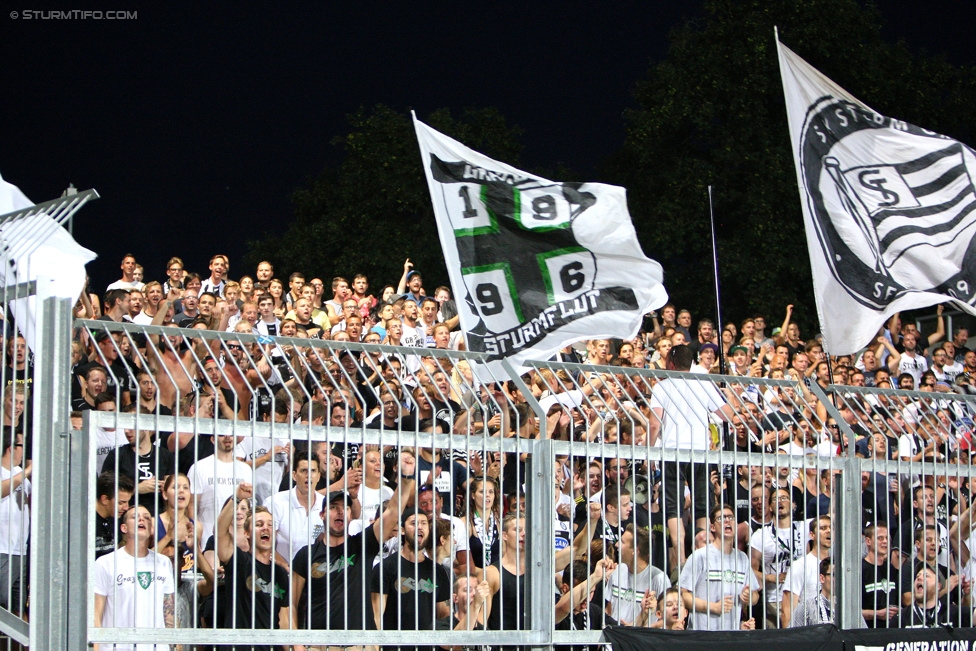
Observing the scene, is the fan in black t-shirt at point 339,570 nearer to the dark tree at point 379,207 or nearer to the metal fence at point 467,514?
the metal fence at point 467,514

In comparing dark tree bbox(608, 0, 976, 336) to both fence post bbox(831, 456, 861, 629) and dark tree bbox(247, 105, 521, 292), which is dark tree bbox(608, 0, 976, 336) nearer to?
dark tree bbox(247, 105, 521, 292)

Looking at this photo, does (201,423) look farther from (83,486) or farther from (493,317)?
(493,317)

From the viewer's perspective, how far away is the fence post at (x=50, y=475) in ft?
20.0

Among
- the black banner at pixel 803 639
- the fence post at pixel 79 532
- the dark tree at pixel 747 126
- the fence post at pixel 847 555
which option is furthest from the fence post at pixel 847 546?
the dark tree at pixel 747 126

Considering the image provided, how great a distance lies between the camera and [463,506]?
803 cm

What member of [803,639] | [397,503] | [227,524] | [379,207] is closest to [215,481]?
[227,524]

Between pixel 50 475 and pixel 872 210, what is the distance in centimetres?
623

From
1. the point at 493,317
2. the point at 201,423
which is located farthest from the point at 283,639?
the point at 493,317

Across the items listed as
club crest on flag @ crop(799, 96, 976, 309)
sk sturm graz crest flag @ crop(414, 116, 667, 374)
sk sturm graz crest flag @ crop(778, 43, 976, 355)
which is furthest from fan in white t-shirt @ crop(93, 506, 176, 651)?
club crest on flag @ crop(799, 96, 976, 309)

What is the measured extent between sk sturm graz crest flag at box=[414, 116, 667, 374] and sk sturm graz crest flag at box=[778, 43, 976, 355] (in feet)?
5.64

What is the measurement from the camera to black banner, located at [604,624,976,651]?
757cm

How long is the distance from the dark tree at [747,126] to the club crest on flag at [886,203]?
14.7m

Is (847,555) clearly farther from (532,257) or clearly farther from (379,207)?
(379,207)

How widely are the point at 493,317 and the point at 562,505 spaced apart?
119 centimetres
